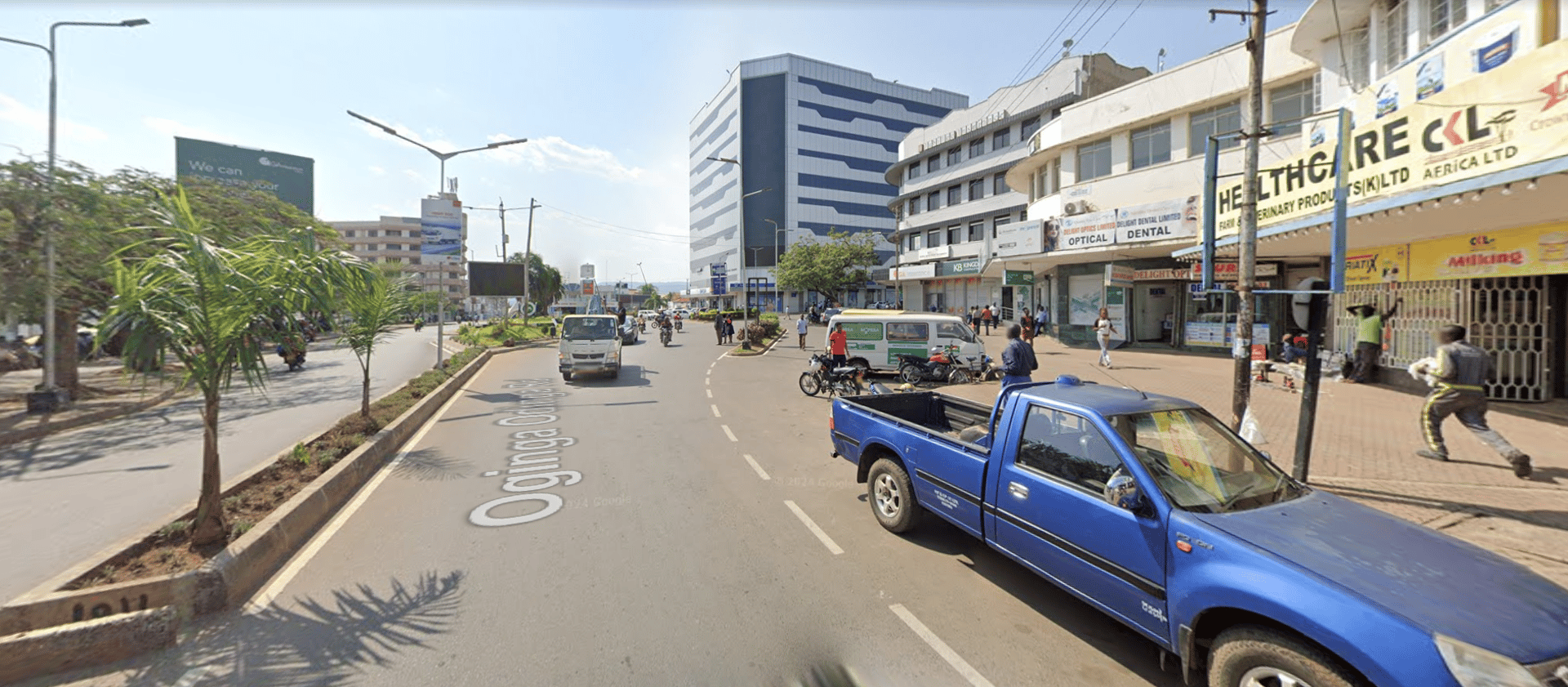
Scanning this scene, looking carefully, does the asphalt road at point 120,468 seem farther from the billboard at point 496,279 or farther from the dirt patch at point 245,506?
the billboard at point 496,279

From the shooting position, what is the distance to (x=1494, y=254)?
10.4 meters

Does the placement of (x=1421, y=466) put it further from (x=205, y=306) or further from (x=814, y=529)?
(x=205, y=306)

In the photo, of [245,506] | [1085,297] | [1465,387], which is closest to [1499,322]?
[1465,387]

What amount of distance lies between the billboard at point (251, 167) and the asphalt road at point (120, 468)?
1646 cm

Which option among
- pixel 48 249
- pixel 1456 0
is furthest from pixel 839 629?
pixel 48 249

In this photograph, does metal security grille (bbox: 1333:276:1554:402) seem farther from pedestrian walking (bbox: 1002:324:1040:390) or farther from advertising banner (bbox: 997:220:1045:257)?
advertising banner (bbox: 997:220:1045:257)

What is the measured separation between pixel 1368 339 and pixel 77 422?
Result: 26.1 m

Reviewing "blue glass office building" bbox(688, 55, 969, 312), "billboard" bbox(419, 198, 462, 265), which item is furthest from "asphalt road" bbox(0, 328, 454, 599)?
"blue glass office building" bbox(688, 55, 969, 312)

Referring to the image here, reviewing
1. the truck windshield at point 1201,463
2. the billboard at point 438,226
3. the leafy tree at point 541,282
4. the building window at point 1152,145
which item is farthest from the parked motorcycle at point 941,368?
the leafy tree at point 541,282

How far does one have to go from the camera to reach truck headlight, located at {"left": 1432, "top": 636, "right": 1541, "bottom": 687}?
212 cm

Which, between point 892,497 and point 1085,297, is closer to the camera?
point 892,497

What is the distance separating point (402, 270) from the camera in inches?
476

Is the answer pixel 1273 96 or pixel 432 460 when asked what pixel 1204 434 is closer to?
pixel 432 460

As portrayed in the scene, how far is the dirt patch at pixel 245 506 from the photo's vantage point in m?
4.20
